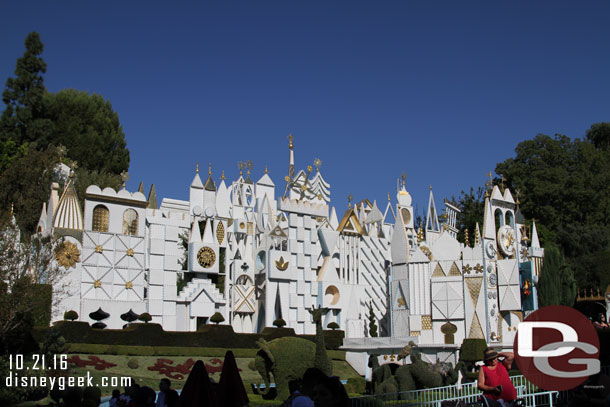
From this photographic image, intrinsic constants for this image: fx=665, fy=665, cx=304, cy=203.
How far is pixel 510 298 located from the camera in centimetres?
3588

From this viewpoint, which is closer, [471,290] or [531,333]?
[531,333]

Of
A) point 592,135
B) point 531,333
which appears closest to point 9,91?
point 531,333

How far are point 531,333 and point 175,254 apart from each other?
88.4ft

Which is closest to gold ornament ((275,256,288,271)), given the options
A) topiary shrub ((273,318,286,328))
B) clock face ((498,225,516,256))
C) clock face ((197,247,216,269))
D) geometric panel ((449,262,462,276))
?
clock face ((197,247,216,269))

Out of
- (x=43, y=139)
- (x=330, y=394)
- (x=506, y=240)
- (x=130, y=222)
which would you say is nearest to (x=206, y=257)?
(x=130, y=222)

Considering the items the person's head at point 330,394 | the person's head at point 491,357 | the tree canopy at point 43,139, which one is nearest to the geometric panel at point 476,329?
the tree canopy at point 43,139

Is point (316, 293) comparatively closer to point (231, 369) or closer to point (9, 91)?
point (9, 91)

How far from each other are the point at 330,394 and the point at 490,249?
31.5 m

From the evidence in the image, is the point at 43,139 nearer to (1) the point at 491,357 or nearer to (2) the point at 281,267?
(2) the point at 281,267

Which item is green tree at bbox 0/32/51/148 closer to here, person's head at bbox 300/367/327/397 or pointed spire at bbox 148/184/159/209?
pointed spire at bbox 148/184/159/209

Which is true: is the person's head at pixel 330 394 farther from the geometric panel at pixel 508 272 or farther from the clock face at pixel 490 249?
the geometric panel at pixel 508 272

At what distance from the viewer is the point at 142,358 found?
26203mm

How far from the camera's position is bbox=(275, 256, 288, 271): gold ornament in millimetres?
37000

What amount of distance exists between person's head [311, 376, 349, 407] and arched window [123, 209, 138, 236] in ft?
92.6
